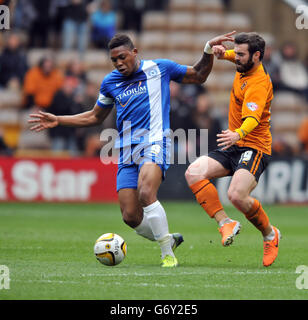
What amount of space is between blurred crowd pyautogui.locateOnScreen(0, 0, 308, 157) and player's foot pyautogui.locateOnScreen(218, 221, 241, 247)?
8675mm

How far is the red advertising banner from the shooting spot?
17.1 meters

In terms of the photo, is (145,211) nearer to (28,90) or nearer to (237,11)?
(28,90)

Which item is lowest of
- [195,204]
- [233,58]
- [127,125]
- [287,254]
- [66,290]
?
[195,204]

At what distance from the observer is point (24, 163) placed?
56.0 ft

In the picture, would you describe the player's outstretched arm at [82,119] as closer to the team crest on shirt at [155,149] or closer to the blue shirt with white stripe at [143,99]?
the blue shirt with white stripe at [143,99]

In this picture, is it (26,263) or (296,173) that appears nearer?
(26,263)

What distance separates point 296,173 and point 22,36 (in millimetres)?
8474

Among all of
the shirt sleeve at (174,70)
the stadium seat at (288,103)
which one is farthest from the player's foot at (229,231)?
the stadium seat at (288,103)

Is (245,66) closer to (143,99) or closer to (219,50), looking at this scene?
(219,50)

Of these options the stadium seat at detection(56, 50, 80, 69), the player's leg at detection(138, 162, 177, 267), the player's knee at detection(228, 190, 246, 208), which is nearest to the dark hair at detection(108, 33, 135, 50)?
the player's leg at detection(138, 162, 177, 267)

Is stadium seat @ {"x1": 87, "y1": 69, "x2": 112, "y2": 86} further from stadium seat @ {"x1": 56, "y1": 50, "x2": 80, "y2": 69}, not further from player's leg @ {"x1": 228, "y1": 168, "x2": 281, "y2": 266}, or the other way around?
player's leg @ {"x1": 228, "y1": 168, "x2": 281, "y2": 266}

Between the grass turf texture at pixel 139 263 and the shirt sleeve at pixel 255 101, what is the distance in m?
1.62

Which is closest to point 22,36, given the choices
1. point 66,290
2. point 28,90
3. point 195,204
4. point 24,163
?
point 28,90

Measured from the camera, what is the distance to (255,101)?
8.15 meters
